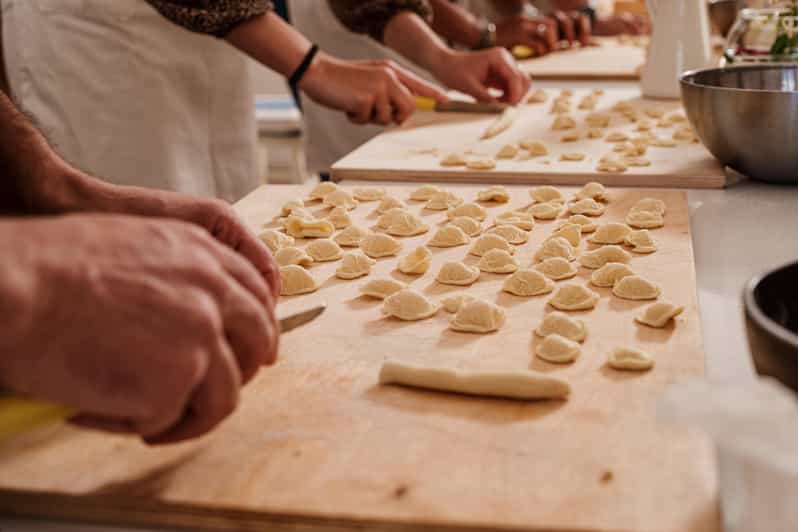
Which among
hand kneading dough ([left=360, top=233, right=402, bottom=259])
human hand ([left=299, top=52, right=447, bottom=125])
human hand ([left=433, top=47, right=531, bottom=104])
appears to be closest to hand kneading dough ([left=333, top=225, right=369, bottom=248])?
hand kneading dough ([left=360, top=233, right=402, bottom=259])

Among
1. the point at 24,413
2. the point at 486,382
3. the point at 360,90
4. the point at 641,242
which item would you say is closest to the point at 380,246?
the point at 641,242

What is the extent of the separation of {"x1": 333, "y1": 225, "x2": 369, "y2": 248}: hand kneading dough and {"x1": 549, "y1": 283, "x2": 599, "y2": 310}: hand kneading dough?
387mm

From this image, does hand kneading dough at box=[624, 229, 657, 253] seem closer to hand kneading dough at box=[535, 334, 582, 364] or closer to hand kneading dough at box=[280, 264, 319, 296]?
hand kneading dough at box=[535, 334, 582, 364]

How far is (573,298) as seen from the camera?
1138 mm

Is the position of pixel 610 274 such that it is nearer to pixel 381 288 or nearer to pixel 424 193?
pixel 381 288

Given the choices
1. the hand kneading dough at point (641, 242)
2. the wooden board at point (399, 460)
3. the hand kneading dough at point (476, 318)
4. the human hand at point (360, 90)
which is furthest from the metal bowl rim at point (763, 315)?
the human hand at point (360, 90)

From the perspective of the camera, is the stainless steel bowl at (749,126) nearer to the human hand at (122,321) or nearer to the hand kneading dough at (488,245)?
the hand kneading dough at (488,245)

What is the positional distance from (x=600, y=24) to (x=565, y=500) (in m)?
3.98

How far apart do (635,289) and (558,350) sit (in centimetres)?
22

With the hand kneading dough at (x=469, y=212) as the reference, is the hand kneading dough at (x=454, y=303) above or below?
above

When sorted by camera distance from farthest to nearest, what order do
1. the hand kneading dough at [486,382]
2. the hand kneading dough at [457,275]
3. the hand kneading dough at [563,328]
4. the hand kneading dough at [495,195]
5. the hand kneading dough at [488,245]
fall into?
1. the hand kneading dough at [495,195]
2. the hand kneading dough at [488,245]
3. the hand kneading dough at [457,275]
4. the hand kneading dough at [563,328]
5. the hand kneading dough at [486,382]

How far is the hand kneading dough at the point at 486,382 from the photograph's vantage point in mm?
889

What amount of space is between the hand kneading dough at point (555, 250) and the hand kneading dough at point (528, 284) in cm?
11

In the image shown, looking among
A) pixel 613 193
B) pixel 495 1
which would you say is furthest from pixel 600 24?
pixel 613 193
